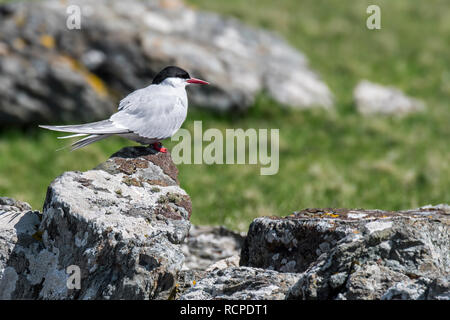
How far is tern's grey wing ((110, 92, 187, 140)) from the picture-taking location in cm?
554

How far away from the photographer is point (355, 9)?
2034 centimetres

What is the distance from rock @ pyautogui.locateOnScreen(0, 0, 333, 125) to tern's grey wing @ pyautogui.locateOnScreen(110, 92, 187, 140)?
7029mm

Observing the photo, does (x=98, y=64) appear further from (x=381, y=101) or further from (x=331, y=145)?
(x=381, y=101)

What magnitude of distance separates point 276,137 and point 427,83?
18.7ft

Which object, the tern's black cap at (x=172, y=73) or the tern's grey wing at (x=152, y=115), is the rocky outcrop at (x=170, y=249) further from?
the tern's black cap at (x=172, y=73)

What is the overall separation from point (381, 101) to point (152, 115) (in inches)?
394

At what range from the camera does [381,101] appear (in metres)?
14.6

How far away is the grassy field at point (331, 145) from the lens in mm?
10355

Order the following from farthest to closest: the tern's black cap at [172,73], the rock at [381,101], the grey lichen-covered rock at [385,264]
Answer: the rock at [381,101] → the tern's black cap at [172,73] → the grey lichen-covered rock at [385,264]

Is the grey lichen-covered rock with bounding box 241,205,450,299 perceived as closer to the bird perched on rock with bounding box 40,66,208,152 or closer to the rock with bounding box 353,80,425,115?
the bird perched on rock with bounding box 40,66,208,152

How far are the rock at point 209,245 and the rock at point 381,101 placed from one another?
7.76 metres

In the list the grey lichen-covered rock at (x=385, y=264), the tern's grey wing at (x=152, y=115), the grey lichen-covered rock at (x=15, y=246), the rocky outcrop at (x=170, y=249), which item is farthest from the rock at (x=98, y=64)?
the grey lichen-covered rock at (x=385, y=264)

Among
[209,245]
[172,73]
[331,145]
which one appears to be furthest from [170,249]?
[331,145]
